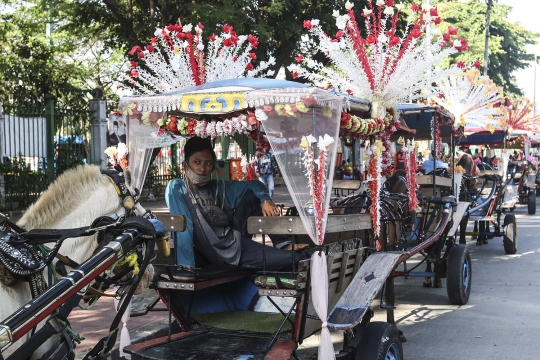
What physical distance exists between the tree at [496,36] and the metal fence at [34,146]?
2069cm

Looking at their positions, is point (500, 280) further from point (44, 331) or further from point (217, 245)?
point (44, 331)

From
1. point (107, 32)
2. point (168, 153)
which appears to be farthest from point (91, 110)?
point (107, 32)

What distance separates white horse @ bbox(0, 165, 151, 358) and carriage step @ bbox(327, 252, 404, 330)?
60.5 inches

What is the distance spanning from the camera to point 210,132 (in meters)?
4.72

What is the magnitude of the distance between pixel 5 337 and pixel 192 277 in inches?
79.7

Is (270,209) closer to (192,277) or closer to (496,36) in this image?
(192,277)

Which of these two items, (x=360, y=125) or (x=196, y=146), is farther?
(x=196, y=146)

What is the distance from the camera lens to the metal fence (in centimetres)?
1261

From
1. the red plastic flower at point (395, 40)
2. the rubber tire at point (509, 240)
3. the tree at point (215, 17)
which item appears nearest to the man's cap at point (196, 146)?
the red plastic flower at point (395, 40)

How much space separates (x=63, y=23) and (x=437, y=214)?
13765 millimetres

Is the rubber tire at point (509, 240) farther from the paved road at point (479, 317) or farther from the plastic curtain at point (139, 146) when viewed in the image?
the plastic curtain at point (139, 146)

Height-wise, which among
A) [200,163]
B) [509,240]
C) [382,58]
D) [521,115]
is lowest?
[509,240]

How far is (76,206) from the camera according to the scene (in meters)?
3.68

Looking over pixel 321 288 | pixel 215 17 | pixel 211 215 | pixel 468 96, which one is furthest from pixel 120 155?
pixel 215 17
